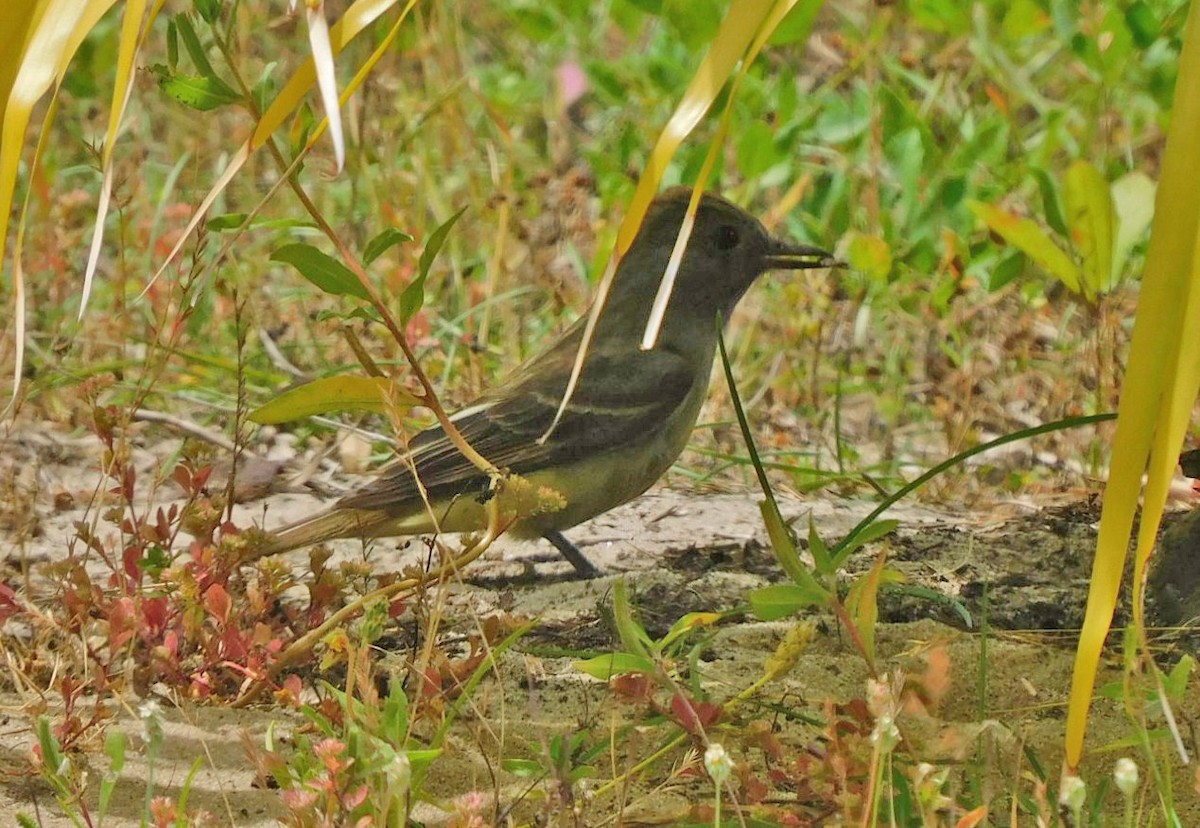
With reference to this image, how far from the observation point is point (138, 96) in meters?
6.44

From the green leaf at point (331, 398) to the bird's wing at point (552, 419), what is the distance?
4.26ft

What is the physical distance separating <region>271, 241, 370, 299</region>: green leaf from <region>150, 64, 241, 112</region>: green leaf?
0.26 m

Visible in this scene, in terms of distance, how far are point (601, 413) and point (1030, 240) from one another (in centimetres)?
121

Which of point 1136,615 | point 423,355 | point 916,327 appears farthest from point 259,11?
point 1136,615

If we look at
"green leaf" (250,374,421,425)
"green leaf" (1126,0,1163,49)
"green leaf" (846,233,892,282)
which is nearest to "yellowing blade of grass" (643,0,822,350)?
"green leaf" (250,374,421,425)

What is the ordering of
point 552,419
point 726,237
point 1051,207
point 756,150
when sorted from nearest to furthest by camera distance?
point 552,419, point 1051,207, point 726,237, point 756,150

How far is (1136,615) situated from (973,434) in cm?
314

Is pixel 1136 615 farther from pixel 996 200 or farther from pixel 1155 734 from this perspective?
pixel 996 200

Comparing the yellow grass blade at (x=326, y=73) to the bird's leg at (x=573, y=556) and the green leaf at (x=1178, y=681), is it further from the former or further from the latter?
the bird's leg at (x=573, y=556)

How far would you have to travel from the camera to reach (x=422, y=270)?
2.76 metres

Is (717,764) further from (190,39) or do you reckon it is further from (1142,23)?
(1142,23)

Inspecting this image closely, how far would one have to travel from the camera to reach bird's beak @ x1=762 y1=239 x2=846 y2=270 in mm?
4805

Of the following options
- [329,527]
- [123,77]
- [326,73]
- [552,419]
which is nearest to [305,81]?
[123,77]

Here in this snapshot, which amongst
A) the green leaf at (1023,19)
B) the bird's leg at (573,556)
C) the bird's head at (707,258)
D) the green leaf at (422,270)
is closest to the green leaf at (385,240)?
the green leaf at (422,270)
